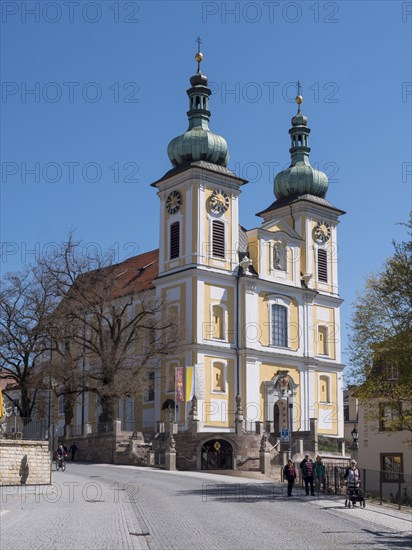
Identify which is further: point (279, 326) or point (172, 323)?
point (279, 326)

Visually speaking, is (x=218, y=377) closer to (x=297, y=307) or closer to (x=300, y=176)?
(x=297, y=307)

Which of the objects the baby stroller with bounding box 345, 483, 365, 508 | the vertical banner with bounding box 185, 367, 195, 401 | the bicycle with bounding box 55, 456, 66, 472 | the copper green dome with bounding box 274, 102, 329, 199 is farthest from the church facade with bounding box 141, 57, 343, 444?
the baby stroller with bounding box 345, 483, 365, 508

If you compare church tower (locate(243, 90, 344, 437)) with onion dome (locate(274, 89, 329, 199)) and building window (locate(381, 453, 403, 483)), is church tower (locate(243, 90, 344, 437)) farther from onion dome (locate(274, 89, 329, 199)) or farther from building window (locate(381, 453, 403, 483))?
building window (locate(381, 453, 403, 483))

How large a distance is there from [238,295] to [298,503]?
3230 centimetres

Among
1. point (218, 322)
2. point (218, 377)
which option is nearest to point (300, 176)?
point (218, 322)

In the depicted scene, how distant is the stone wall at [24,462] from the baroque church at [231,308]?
2111cm

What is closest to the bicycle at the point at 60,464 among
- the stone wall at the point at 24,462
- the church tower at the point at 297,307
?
the stone wall at the point at 24,462

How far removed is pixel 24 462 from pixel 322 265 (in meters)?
38.3

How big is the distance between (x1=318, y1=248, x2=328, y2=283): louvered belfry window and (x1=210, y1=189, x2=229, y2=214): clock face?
10.1 m

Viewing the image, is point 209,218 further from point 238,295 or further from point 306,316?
point 306,316

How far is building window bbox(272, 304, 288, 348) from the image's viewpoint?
199 ft

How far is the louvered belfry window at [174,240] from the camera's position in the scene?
59244 millimetres

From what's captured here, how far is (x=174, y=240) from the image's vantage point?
59.6 m

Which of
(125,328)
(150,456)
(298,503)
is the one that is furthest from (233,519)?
(125,328)
